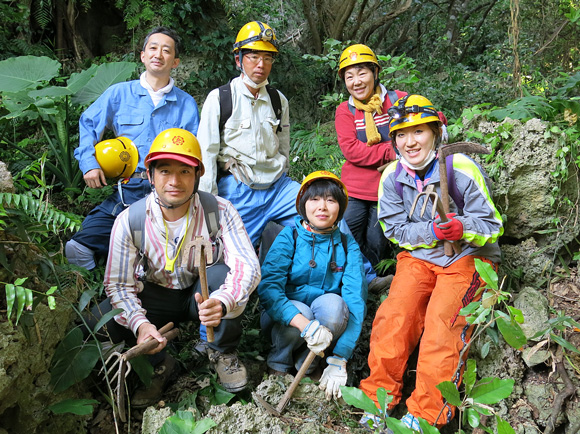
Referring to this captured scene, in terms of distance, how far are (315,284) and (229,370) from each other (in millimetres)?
847

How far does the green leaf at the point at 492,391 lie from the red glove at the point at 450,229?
115cm

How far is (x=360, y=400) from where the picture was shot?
1996mm

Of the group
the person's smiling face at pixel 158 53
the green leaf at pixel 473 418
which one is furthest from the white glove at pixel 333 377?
the person's smiling face at pixel 158 53

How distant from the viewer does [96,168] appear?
3.97m

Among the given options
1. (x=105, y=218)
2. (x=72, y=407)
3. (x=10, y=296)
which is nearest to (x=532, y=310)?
(x=72, y=407)

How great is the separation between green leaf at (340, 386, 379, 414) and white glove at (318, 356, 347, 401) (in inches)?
41.4

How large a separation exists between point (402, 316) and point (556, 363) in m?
1.01

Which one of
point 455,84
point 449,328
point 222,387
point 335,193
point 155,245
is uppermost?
point 455,84

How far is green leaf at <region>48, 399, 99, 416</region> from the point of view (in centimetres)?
247

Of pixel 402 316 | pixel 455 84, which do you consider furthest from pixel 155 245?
pixel 455 84

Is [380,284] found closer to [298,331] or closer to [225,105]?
[298,331]

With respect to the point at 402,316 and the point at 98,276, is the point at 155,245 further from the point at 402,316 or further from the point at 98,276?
the point at 402,316

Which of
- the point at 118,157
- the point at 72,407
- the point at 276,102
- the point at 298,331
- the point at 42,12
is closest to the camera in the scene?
the point at 72,407

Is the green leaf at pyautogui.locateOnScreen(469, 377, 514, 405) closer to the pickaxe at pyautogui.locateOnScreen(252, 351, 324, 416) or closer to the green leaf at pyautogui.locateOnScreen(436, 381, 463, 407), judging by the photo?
the green leaf at pyautogui.locateOnScreen(436, 381, 463, 407)
